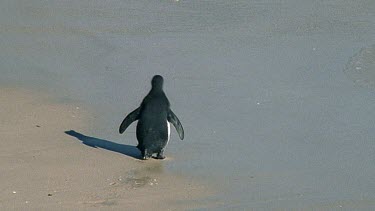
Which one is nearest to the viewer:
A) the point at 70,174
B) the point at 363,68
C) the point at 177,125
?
the point at 70,174

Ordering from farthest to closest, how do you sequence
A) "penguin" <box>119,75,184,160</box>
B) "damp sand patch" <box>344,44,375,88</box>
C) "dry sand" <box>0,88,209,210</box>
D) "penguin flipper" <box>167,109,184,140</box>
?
"damp sand patch" <box>344,44,375,88</box> < "penguin flipper" <box>167,109,184,140</box> < "penguin" <box>119,75,184,160</box> < "dry sand" <box>0,88,209,210</box>

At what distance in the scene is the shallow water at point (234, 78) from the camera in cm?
852

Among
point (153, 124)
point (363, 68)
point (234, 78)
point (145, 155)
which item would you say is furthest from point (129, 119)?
point (363, 68)

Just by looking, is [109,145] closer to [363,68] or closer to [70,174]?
[70,174]

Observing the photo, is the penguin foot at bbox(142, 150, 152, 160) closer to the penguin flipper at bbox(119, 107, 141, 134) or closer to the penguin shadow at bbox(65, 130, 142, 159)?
the penguin shadow at bbox(65, 130, 142, 159)

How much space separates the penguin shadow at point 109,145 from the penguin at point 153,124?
0.10 meters

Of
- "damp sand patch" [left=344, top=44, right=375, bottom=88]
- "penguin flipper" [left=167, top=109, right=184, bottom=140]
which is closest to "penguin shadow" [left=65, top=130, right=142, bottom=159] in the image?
"penguin flipper" [left=167, top=109, right=184, bottom=140]

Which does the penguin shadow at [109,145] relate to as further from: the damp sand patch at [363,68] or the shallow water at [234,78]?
the damp sand patch at [363,68]

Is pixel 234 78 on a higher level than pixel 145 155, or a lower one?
higher

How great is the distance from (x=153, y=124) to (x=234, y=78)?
2.38 metres

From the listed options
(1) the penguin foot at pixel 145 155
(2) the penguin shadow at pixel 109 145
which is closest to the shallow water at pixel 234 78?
(2) the penguin shadow at pixel 109 145

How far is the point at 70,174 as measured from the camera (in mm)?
8375

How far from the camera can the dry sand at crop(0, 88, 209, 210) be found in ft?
25.3

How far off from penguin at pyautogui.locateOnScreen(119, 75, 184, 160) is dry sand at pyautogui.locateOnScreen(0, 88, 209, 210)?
125 millimetres
